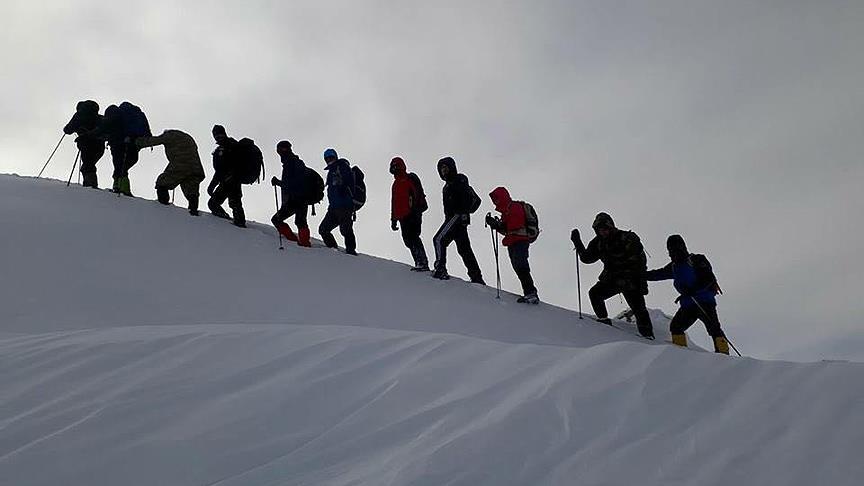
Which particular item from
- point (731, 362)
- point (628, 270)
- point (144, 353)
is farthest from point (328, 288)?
point (731, 362)

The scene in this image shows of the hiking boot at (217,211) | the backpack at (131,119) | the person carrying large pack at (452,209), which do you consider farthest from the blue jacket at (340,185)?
the backpack at (131,119)

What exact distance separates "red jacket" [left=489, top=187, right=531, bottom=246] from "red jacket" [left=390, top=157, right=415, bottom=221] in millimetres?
1182

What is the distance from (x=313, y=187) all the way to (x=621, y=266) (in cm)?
418

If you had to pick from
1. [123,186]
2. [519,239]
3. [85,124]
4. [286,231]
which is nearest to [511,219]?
[519,239]

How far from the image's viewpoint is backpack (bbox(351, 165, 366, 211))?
31.3ft

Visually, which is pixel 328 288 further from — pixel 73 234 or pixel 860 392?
pixel 860 392

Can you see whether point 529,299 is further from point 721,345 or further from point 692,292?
point 721,345

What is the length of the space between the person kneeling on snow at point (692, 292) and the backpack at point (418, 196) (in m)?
3.21

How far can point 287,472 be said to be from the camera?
2.19 meters

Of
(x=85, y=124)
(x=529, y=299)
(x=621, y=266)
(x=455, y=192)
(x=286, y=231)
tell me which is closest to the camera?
(x=621, y=266)

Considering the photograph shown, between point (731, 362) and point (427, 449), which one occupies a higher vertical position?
point (731, 362)

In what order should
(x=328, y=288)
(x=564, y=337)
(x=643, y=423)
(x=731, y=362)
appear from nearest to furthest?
(x=643, y=423) < (x=731, y=362) < (x=564, y=337) < (x=328, y=288)

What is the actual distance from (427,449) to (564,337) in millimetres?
4848

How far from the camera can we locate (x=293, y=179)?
373 inches
